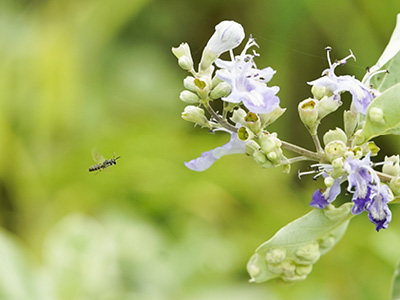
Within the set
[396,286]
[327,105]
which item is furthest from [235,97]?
[396,286]

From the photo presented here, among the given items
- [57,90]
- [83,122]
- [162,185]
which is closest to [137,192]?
[162,185]

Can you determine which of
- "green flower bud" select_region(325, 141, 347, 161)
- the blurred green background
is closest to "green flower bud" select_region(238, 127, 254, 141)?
"green flower bud" select_region(325, 141, 347, 161)

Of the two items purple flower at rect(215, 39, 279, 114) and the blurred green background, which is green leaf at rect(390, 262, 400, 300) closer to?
purple flower at rect(215, 39, 279, 114)

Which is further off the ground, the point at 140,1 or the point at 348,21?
the point at 140,1

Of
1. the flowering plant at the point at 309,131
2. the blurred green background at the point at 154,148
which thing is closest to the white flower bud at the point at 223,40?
the flowering plant at the point at 309,131

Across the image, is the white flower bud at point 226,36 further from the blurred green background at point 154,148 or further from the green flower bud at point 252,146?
the blurred green background at point 154,148

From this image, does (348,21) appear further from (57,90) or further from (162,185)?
(57,90)

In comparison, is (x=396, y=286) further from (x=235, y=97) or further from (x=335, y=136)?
(x=235, y=97)
